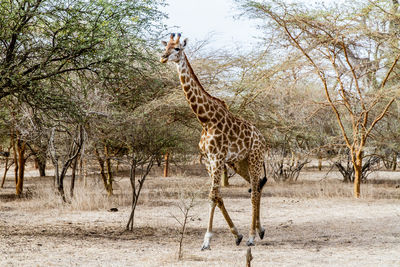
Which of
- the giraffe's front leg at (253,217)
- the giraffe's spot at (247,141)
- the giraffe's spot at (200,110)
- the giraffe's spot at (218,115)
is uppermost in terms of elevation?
the giraffe's spot at (200,110)

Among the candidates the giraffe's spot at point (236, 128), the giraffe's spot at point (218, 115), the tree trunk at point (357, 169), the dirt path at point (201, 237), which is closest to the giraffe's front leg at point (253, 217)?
the dirt path at point (201, 237)

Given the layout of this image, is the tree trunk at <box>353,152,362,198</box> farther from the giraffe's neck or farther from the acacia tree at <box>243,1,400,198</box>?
the giraffe's neck

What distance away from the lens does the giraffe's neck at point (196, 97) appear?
7.71 m

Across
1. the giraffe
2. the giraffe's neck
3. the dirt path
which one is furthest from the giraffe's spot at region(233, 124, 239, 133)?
the dirt path

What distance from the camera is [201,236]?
356 inches

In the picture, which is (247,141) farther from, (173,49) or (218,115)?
(173,49)

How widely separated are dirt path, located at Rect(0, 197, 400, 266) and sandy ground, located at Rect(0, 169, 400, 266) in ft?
0.05

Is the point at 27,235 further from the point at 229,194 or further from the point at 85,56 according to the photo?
the point at 229,194

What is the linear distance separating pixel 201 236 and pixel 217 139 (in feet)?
7.11

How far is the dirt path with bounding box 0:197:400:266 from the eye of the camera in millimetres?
6754

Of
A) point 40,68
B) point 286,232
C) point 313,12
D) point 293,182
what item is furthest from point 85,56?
point 293,182

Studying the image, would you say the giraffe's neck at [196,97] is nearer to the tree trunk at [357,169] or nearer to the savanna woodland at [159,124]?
the savanna woodland at [159,124]

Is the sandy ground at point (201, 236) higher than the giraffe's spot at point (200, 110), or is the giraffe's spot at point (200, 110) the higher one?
the giraffe's spot at point (200, 110)

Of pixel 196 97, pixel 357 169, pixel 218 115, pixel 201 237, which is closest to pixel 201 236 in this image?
pixel 201 237
